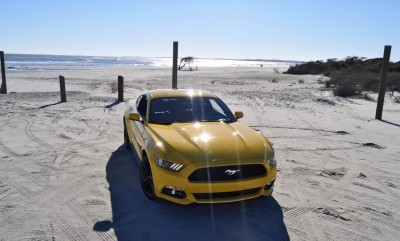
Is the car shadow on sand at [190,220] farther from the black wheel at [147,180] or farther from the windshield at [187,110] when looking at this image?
the windshield at [187,110]

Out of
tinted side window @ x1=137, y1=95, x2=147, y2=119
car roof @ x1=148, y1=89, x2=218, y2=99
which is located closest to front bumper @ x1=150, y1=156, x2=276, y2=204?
tinted side window @ x1=137, y1=95, x2=147, y2=119

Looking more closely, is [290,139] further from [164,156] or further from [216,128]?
[164,156]

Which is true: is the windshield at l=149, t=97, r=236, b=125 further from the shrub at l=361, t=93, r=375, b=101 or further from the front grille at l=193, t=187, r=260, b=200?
the shrub at l=361, t=93, r=375, b=101

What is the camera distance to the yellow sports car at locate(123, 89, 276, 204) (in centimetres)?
391

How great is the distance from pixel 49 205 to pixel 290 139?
19.3 feet

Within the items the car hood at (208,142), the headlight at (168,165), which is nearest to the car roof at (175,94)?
the car hood at (208,142)

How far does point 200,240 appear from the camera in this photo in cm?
362

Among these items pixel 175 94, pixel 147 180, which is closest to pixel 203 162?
pixel 147 180

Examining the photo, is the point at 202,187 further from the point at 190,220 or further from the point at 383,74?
the point at 383,74

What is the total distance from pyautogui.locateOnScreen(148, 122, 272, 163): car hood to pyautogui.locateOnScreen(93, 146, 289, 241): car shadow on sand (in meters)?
0.76

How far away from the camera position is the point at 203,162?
3.90 meters

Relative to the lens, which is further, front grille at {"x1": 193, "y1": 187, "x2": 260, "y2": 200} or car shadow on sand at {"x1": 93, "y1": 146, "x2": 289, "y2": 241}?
front grille at {"x1": 193, "y1": 187, "x2": 260, "y2": 200}

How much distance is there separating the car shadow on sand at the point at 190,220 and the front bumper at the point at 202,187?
0.90ft

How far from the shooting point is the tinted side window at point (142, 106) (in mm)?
5773
